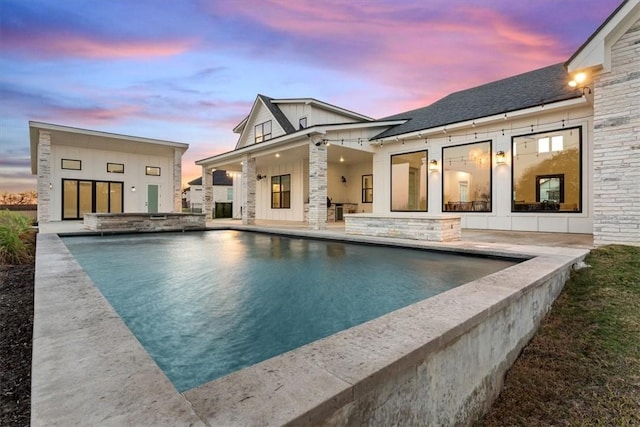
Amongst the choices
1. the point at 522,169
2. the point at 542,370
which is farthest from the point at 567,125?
the point at 542,370

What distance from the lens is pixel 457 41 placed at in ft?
36.6

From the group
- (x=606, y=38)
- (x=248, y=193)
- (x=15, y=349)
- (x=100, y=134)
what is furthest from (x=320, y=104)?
(x=15, y=349)

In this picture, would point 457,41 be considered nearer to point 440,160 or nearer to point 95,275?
point 440,160

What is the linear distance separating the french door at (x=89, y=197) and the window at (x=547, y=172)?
1817cm

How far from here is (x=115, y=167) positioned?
56.9 ft

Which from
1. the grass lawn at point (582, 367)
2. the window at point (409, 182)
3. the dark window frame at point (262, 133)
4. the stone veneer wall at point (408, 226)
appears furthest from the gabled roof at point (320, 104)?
the grass lawn at point (582, 367)

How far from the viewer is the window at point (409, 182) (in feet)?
37.5

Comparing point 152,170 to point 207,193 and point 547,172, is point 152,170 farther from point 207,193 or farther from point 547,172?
point 547,172

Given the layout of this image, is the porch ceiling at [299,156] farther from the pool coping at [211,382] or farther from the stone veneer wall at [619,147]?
the pool coping at [211,382]

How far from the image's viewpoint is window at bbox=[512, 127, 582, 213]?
8453 mm

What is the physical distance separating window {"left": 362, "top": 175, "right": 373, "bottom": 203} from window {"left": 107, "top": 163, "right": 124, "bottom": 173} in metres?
12.7

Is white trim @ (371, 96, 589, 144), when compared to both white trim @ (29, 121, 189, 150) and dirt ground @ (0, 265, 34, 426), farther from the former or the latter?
white trim @ (29, 121, 189, 150)

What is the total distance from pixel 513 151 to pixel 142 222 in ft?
41.4

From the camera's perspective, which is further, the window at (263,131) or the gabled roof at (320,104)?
the window at (263,131)
